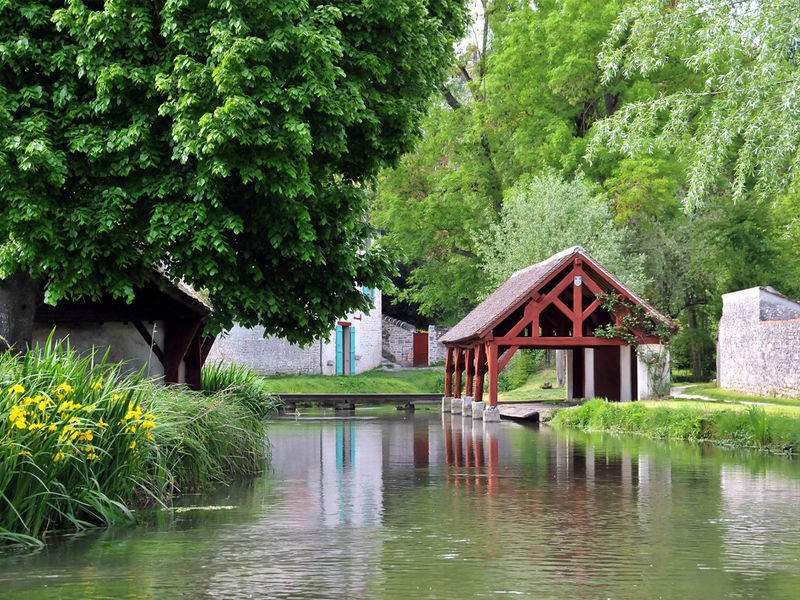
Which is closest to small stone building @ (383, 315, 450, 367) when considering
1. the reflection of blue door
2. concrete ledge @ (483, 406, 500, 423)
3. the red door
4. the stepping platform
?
the red door

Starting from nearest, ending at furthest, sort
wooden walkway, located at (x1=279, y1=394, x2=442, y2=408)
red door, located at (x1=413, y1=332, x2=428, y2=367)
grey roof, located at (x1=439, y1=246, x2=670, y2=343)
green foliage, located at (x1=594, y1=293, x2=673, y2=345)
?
1. green foliage, located at (x1=594, y1=293, x2=673, y2=345)
2. grey roof, located at (x1=439, y1=246, x2=670, y2=343)
3. wooden walkway, located at (x1=279, y1=394, x2=442, y2=408)
4. red door, located at (x1=413, y1=332, x2=428, y2=367)

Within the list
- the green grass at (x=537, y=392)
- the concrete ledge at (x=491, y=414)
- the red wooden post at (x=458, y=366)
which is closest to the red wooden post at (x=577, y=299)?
the concrete ledge at (x=491, y=414)

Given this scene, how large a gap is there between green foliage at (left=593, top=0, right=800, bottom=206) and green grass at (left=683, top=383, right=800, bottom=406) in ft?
26.3

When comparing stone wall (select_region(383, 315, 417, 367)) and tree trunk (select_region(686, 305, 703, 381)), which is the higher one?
stone wall (select_region(383, 315, 417, 367))

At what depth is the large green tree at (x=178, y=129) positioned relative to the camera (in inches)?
609

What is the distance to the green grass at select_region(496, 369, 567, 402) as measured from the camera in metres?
41.8

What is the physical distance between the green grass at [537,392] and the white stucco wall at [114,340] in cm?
1877

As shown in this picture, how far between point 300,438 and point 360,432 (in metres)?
2.91

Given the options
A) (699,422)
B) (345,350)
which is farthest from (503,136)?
(699,422)

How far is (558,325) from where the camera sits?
130 feet

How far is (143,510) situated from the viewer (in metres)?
12.7

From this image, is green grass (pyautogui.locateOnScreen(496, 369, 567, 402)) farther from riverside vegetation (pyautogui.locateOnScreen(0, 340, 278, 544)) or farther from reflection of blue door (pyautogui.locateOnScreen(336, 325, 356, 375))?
riverside vegetation (pyautogui.locateOnScreen(0, 340, 278, 544))

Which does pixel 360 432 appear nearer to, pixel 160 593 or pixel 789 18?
pixel 789 18

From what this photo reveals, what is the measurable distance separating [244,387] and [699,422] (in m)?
8.78
